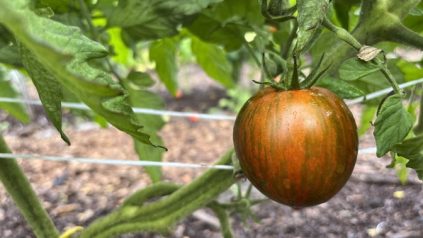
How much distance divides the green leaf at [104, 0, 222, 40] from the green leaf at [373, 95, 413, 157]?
10.5 inches

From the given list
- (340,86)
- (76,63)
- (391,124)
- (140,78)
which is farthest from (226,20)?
(76,63)

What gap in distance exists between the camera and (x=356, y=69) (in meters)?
0.63

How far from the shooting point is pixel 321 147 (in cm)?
59

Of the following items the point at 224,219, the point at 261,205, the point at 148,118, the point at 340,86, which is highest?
the point at 340,86

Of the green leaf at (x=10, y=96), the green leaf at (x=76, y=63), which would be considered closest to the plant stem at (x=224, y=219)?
the green leaf at (x=10, y=96)

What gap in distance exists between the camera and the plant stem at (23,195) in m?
0.90

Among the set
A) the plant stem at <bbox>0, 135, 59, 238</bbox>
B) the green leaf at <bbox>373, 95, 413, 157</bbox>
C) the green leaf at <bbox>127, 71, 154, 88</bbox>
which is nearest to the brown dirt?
the plant stem at <bbox>0, 135, 59, 238</bbox>

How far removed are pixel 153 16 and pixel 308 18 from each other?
1.13 feet

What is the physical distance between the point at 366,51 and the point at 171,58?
578mm

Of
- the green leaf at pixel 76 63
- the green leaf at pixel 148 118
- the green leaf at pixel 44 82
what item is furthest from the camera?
the green leaf at pixel 148 118

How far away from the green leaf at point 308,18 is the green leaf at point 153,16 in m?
0.25

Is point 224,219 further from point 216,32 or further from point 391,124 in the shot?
point 391,124

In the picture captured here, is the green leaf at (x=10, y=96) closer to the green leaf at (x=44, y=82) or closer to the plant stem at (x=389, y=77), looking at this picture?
the green leaf at (x=44, y=82)

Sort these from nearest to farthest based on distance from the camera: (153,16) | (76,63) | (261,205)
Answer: (76,63)
(153,16)
(261,205)
